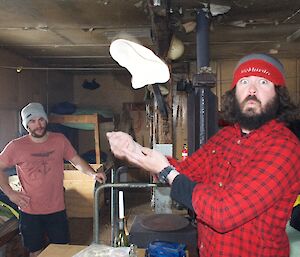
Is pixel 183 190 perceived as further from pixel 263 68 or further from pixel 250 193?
pixel 263 68

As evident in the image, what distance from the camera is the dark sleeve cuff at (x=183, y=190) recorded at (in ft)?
4.70

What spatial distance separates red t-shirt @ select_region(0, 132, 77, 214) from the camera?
3398 millimetres

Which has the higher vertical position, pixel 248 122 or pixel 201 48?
pixel 201 48

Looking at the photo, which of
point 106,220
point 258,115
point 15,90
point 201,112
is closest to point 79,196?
point 106,220

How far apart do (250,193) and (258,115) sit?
489mm

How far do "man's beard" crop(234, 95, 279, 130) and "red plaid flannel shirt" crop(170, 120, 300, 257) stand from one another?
47mm

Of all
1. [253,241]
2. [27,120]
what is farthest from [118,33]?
[253,241]

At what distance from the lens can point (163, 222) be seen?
282cm

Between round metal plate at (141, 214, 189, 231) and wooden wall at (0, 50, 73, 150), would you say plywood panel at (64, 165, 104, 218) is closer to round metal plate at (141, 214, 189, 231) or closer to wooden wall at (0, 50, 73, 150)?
wooden wall at (0, 50, 73, 150)

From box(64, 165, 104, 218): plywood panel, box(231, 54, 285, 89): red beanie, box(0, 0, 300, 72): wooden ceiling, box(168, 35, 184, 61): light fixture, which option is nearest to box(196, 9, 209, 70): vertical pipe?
box(0, 0, 300, 72): wooden ceiling

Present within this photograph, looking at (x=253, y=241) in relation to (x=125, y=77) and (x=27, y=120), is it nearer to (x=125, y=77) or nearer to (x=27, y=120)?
(x=27, y=120)

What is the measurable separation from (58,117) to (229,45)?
390cm

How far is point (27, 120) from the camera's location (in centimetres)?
353

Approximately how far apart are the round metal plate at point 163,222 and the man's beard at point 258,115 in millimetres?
1269
